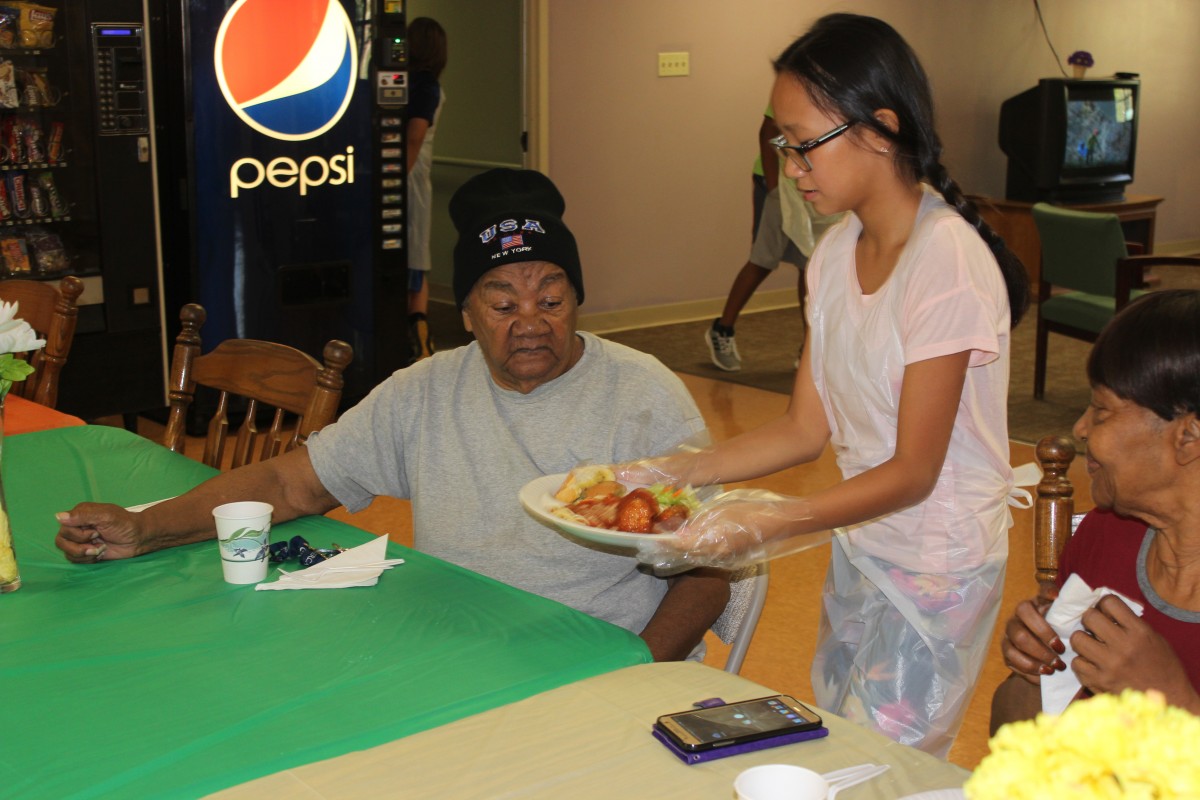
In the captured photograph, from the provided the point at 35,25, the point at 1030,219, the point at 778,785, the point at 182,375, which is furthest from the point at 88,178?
the point at 1030,219

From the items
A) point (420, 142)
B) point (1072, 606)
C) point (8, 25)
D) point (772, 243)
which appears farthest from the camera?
point (772, 243)

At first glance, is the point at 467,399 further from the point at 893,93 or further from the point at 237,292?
the point at 237,292

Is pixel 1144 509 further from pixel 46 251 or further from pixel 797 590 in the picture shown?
pixel 46 251

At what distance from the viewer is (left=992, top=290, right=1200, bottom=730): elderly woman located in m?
1.23

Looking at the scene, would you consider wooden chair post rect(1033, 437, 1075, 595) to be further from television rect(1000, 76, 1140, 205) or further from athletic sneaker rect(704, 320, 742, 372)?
television rect(1000, 76, 1140, 205)

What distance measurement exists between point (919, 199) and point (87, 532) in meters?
1.21

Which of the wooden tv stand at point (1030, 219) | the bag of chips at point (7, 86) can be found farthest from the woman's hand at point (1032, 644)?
the wooden tv stand at point (1030, 219)

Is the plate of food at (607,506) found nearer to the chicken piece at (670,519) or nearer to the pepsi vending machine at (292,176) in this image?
the chicken piece at (670,519)

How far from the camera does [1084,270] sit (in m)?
5.40

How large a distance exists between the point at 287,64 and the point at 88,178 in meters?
0.80

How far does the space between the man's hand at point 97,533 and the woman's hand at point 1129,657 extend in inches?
48.7

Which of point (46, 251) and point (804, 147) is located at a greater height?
point (804, 147)

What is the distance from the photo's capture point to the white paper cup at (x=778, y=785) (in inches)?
38.0

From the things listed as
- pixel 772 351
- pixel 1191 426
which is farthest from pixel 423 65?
pixel 1191 426
